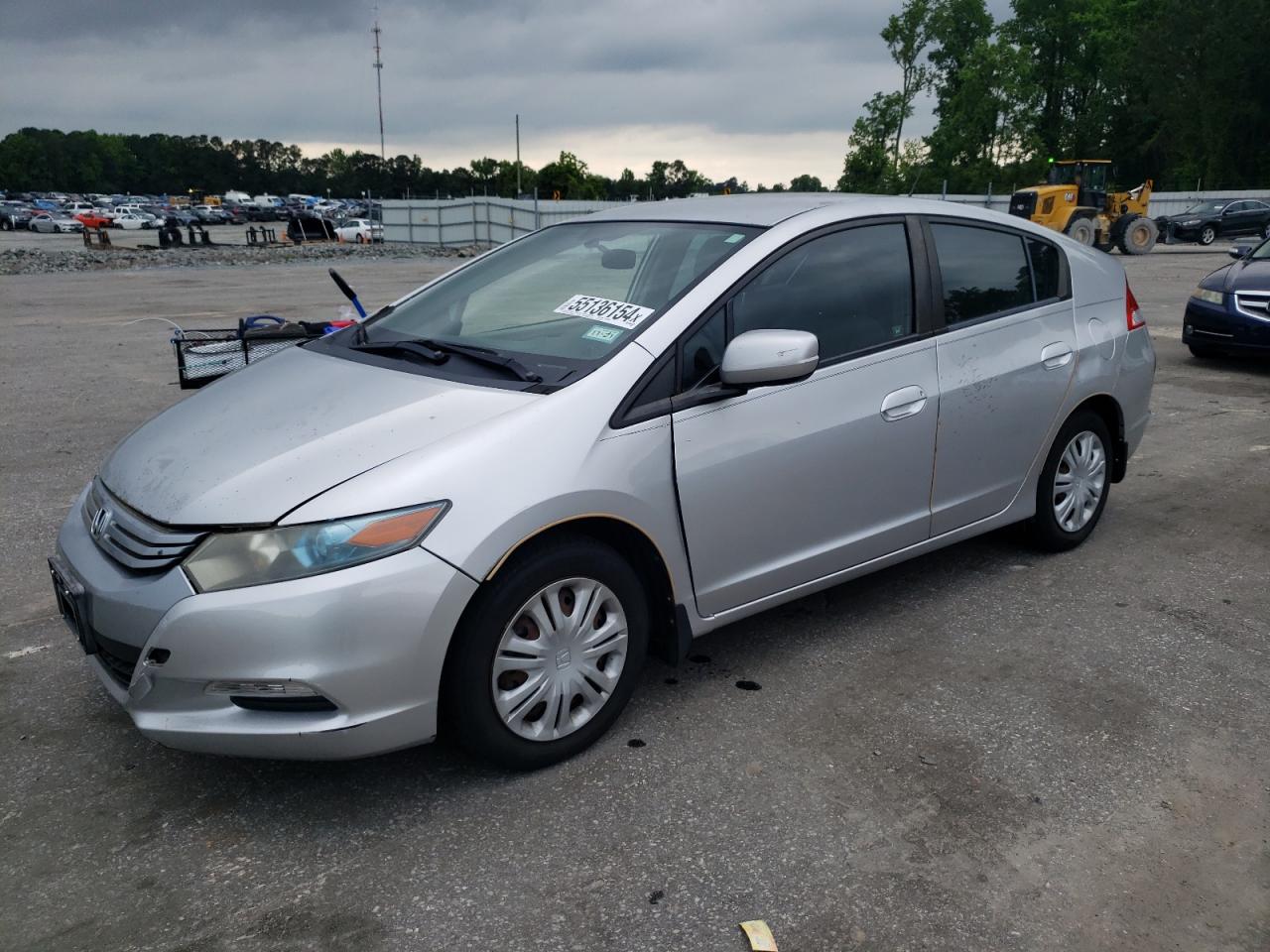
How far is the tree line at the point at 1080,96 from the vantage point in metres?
55.2

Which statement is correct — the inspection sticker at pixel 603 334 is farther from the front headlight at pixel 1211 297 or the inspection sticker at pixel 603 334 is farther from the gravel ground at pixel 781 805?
the front headlight at pixel 1211 297

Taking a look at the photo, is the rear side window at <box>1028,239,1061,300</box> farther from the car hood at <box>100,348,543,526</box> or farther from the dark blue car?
the dark blue car

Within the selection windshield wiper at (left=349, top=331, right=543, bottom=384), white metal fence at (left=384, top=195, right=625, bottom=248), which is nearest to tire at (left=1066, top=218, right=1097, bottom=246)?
white metal fence at (left=384, top=195, right=625, bottom=248)

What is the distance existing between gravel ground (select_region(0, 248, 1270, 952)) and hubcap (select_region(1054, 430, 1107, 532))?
11.6 inches

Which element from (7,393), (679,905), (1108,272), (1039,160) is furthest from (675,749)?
(1039,160)

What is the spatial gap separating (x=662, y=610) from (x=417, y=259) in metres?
27.3

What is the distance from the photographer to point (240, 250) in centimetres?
3256

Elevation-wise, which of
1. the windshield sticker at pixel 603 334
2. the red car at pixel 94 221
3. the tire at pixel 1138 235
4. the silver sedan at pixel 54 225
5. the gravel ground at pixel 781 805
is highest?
the windshield sticker at pixel 603 334

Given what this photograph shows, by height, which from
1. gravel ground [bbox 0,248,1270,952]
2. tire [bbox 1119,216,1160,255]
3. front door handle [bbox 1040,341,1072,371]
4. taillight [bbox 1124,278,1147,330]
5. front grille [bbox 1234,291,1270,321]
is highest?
taillight [bbox 1124,278,1147,330]

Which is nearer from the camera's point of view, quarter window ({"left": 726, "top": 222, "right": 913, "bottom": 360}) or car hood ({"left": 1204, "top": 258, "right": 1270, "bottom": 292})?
quarter window ({"left": 726, "top": 222, "right": 913, "bottom": 360})

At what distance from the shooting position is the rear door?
4.15 m

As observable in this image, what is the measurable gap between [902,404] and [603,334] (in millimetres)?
1175

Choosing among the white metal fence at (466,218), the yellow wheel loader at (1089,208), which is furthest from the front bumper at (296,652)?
the white metal fence at (466,218)

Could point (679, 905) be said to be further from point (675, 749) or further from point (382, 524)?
point (382, 524)
